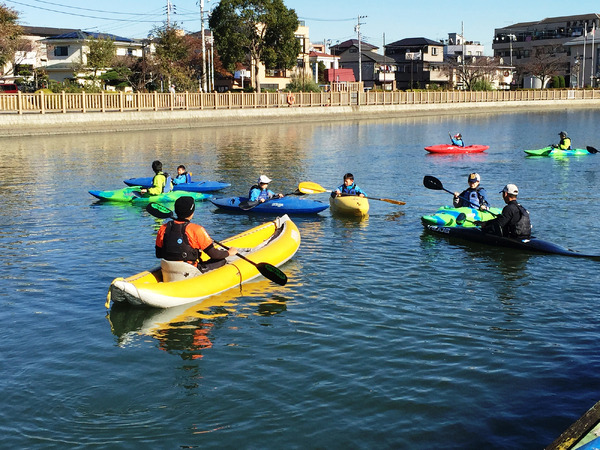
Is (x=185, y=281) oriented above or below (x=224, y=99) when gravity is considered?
below

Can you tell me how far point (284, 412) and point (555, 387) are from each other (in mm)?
3224

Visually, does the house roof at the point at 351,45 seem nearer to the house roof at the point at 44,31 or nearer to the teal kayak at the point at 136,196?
the house roof at the point at 44,31

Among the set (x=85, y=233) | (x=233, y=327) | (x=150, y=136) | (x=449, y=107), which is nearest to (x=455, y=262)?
(x=233, y=327)

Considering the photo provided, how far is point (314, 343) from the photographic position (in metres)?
9.75

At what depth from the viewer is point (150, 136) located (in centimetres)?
4609

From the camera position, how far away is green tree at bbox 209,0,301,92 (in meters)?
67.8

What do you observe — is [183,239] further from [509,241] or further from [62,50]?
[62,50]

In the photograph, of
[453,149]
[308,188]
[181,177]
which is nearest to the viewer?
[308,188]

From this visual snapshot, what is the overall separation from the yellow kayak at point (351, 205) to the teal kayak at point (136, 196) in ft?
15.4

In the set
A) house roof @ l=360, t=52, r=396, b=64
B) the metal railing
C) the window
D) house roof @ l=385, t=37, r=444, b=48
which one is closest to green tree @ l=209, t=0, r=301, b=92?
the metal railing

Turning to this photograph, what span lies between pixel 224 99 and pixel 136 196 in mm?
39706

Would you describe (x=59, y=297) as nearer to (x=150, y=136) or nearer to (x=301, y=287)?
(x=301, y=287)

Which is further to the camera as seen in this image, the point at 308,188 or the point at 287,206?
the point at 308,188

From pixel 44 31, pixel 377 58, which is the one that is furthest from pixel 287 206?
pixel 377 58
